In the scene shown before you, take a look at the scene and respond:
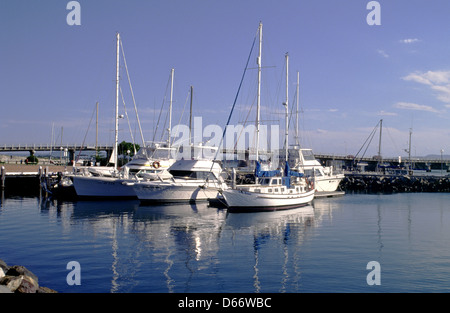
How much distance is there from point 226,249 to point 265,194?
46.9 feet

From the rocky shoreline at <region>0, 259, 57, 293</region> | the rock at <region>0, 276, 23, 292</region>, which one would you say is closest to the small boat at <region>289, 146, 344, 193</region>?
the rocky shoreline at <region>0, 259, 57, 293</region>

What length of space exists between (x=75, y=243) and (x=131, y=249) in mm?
3458

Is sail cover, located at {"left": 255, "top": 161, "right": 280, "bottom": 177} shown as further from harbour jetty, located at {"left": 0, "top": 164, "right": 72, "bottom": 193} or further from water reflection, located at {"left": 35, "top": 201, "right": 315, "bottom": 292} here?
harbour jetty, located at {"left": 0, "top": 164, "right": 72, "bottom": 193}

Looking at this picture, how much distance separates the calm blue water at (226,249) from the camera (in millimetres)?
13648

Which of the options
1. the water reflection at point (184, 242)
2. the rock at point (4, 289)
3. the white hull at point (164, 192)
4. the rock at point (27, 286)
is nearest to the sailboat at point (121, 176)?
the white hull at point (164, 192)

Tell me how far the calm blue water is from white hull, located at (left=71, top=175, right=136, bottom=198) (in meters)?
7.87

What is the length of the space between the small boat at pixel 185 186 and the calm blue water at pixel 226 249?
512cm

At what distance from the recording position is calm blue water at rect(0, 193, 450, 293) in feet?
44.8

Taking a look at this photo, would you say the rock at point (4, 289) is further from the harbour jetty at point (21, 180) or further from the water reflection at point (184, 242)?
the harbour jetty at point (21, 180)

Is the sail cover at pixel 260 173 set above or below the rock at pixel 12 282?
above

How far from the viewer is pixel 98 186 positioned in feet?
135

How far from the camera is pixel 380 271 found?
1529 centimetres
